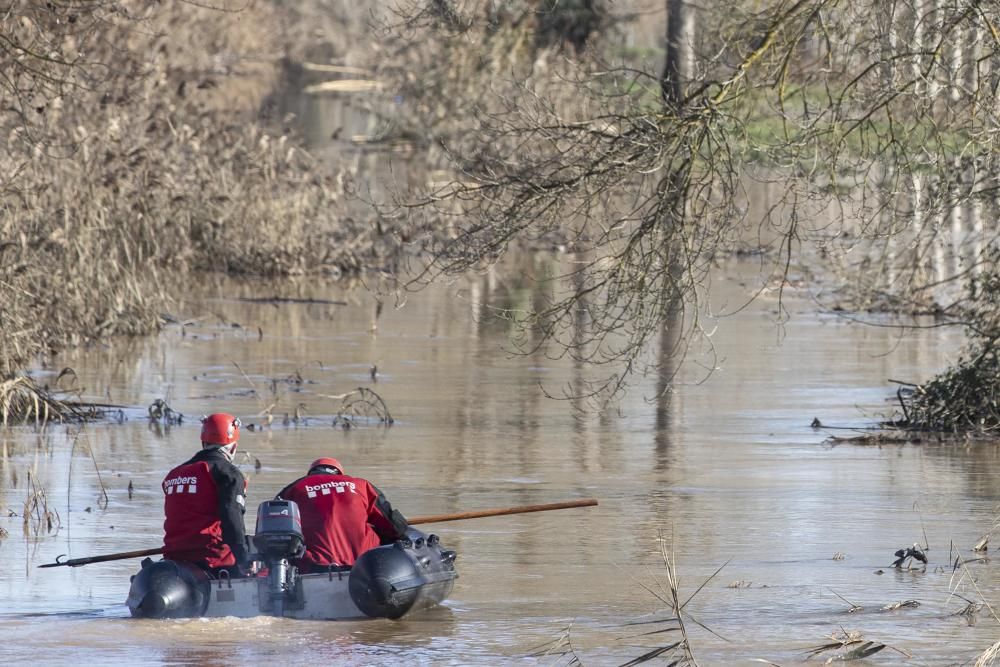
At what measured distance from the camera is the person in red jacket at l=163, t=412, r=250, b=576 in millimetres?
9820

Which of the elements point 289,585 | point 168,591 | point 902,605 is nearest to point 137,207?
point 289,585

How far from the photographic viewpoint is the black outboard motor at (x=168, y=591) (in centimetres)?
964

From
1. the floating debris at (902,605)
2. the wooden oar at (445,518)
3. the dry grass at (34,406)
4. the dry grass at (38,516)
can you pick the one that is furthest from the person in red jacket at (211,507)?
the dry grass at (34,406)

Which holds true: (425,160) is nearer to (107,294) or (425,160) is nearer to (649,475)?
(107,294)

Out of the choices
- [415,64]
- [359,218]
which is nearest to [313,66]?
[415,64]

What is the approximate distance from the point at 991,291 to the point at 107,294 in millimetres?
9473

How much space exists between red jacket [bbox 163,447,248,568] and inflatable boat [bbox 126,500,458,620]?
0.10 meters

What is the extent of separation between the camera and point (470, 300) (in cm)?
2511

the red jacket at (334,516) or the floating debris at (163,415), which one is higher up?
the floating debris at (163,415)

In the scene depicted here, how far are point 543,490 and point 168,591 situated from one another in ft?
13.4

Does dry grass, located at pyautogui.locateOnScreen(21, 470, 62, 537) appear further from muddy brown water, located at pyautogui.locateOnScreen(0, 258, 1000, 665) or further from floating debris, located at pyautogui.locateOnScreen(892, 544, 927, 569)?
floating debris, located at pyautogui.locateOnScreen(892, 544, 927, 569)

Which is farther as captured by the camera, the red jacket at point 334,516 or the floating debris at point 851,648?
the red jacket at point 334,516

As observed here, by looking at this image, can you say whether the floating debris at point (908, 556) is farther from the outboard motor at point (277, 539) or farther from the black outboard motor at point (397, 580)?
the outboard motor at point (277, 539)

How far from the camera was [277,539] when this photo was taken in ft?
31.8
